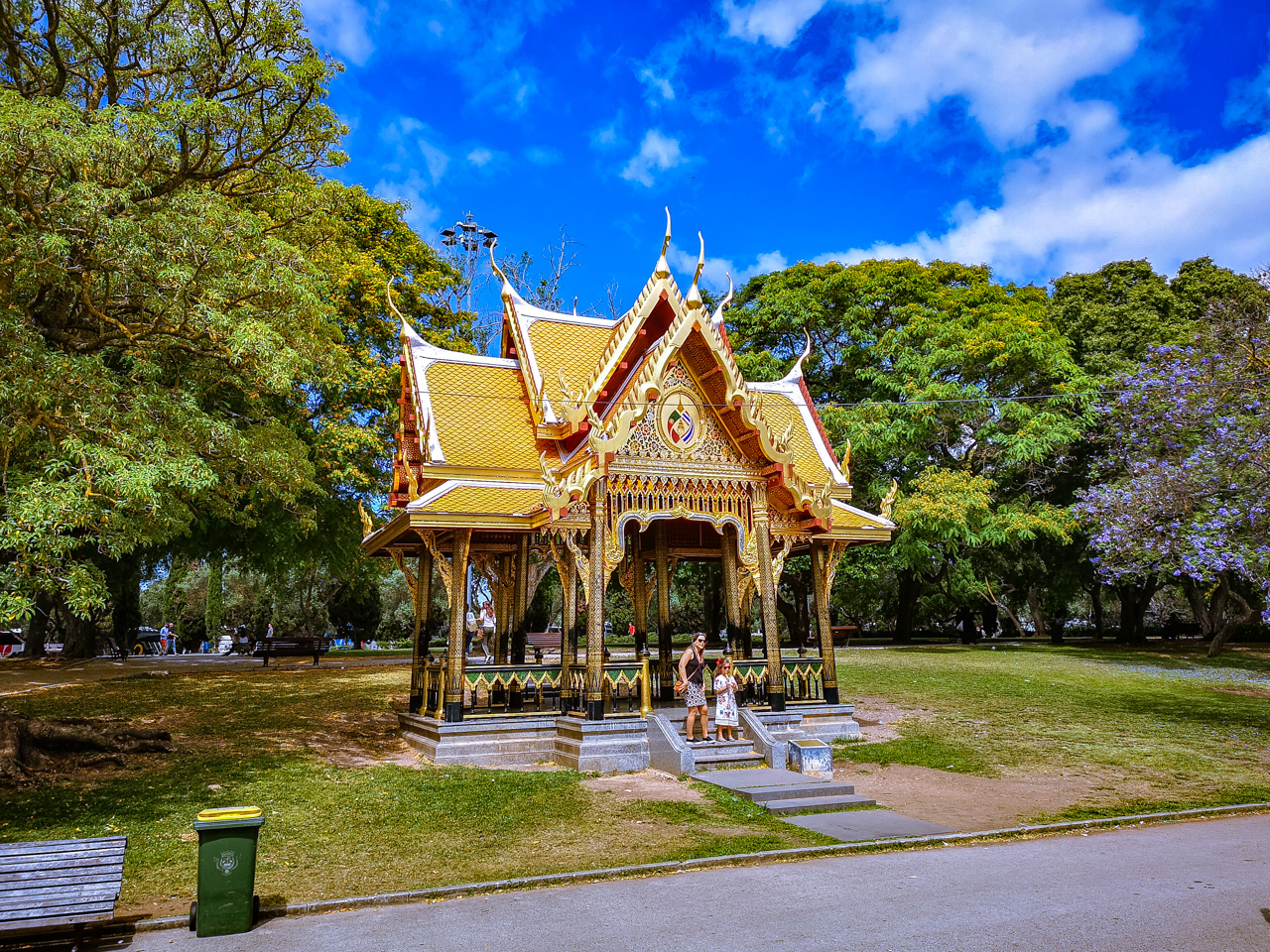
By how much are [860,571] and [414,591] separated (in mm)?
20017

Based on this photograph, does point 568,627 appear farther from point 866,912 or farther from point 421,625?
point 866,912

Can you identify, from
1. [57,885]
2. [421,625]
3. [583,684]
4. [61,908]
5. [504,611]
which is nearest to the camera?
[61,908]

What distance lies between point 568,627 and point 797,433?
7.49m

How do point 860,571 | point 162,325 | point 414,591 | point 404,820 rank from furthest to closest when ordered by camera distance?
1. point 860,571
2. point 414,591
3. point 162,325
4. point 404,820

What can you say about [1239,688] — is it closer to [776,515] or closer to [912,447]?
[912,447]

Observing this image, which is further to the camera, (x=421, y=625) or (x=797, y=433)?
(x=797, y=433)

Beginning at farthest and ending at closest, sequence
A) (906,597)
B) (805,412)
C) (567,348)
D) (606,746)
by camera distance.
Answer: (906,597) < (805,412) < (567,348) < (606,746)

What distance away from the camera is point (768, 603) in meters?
15.4

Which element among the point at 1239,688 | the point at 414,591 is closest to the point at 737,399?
the point at 414,591

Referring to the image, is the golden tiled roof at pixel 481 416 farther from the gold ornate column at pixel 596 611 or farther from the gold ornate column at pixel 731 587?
the gold ornate column at pixel 731 587

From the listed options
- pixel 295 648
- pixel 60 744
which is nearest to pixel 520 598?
pixel 60 744

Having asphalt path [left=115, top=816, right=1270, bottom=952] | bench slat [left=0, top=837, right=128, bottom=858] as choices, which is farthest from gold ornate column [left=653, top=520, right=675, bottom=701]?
bench slat [left=0, top=837, right=128, bottom=858]

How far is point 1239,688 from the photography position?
23281 mm

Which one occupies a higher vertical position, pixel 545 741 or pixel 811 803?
pixel 545 741
